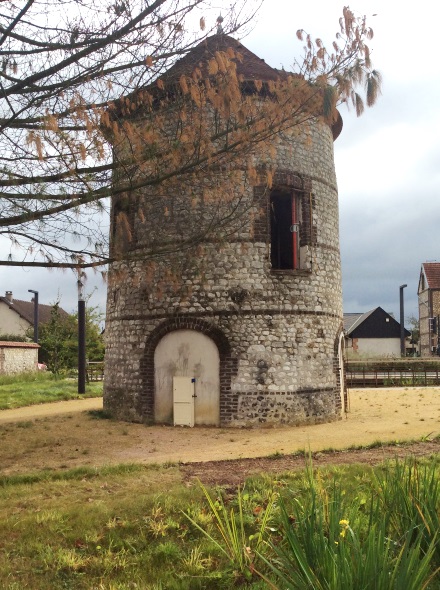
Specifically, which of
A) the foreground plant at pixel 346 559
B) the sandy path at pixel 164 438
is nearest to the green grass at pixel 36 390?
the sandy path at pixel 164 438

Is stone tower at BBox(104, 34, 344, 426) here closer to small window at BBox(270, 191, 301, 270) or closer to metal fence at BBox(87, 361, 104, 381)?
small window at BBox(270, 191, 301, 270)

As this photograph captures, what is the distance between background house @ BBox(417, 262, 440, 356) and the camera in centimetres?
5369

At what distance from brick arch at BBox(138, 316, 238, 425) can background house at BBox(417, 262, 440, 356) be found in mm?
42871

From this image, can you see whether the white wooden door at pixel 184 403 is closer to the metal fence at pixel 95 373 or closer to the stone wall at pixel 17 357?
the metal fence at pixel 95 373

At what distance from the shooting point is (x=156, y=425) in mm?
13398

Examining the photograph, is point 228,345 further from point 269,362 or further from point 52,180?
point 52,180

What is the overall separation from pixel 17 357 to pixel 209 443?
23.6 metres

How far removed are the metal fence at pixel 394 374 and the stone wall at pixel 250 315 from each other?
11.6 metres

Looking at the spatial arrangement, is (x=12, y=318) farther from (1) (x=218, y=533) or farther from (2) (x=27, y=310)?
(1) (x=218, y=533)

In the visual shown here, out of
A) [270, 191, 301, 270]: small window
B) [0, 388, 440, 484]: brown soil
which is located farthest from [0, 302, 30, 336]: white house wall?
[270, 191, 301, 270]: small window

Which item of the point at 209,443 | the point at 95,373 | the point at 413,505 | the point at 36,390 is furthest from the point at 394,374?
the point at 413,505

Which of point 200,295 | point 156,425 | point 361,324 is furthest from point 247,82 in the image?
point 361,324

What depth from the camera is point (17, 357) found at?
32.0 metres

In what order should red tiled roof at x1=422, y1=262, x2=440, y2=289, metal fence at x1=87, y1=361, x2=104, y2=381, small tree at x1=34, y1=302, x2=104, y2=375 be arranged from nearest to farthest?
metal fence at x1=87, y1=361, x2=104, y2=381
small tree at x1=34, y1=302, x2=104, y2=375
red tiled roof at x1=422, y1=262, x2=440, y2=289
